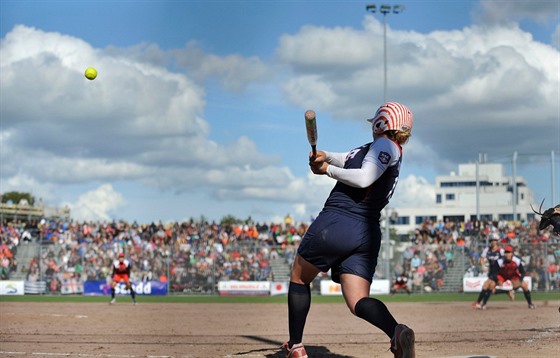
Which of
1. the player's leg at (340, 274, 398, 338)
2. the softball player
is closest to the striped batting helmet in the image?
the softball player

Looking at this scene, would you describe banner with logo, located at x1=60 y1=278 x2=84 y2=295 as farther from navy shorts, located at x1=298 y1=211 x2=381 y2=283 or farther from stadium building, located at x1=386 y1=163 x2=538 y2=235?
stadium building, located at x1=386 y1=163 x2=538 y2=235

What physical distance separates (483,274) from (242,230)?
41.4ft

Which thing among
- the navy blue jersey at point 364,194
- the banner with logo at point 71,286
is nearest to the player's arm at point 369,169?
the navy blue jersey at point 364,194

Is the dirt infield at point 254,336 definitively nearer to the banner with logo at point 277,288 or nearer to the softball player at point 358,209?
the softball player at point 358,209

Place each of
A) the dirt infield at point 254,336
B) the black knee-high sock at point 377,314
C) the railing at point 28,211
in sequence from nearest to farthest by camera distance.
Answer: the black knee-high sock at point 377,314, the dirt infield at point 254,336, the railing at point 28,211

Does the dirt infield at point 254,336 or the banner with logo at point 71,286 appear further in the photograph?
the banner with logo at point 71,286

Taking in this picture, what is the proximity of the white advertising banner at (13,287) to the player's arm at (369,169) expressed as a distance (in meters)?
34.0

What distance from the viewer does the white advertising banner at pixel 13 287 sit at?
3806 cm

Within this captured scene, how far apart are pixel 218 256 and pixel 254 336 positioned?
24471 millimetres

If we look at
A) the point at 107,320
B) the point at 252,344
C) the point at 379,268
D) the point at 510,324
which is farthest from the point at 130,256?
the point at 252,344

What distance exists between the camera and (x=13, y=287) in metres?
38.2

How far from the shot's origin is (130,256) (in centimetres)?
3816

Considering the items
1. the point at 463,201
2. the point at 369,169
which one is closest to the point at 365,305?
the point at 369,169

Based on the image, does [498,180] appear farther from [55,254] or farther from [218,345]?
[218,345]
